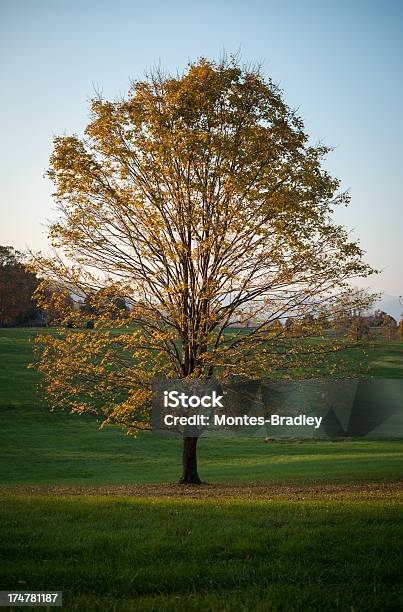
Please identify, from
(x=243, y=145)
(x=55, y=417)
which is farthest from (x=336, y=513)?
(x=55, y=417)

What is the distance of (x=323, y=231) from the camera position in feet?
62.4

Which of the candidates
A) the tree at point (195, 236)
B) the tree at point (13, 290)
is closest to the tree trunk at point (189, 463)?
the tree at point (195, 236)

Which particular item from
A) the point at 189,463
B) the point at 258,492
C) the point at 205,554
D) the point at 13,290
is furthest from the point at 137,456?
the point at 13,290

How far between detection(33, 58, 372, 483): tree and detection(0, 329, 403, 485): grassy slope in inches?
166

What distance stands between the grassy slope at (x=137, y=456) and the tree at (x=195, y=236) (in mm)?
4205

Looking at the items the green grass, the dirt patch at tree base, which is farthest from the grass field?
the dirt patch at tree base

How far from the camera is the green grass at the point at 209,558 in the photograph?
589 cm

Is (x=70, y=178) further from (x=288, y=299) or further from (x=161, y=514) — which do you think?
(x=161, y=514)

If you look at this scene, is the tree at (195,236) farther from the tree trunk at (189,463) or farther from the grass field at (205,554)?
the grass field at (205,554)

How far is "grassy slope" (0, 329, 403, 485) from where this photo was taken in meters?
25.7

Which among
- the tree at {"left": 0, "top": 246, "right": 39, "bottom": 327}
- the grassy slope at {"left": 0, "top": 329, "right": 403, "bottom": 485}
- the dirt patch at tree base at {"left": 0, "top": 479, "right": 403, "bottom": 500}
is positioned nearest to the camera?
the dirt patch at tree base at {"left": 0, "top": 479, "right": 403, "bottom": 500}

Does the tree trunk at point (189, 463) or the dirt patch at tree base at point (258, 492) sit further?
the tree trunk at point (189, 463)

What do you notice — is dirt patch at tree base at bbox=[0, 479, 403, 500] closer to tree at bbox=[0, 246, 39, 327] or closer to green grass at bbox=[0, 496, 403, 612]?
Answer: green grass at bbox=[0, 496, 403, 612]

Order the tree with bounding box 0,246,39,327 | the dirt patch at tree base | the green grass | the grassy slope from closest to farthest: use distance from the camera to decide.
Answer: the green grass → the dirt patch at tree base → the grassy slope → the tree with bounding box 0,246,39,327
